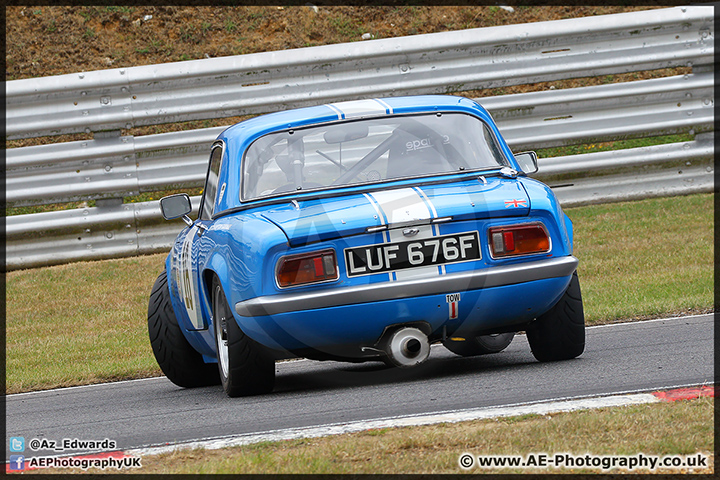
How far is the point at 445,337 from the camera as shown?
212 inches

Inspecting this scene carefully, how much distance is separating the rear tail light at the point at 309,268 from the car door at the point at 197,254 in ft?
3.17

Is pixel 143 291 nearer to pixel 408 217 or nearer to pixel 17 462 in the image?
pixel 408 217

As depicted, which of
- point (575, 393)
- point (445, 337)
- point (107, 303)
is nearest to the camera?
point (575, 393)

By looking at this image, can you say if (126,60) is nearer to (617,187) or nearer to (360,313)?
(617,187)

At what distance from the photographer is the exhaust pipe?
512 centimetres

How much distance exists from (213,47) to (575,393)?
508 inches

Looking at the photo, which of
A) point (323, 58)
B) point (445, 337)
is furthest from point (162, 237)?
point (445, 337)

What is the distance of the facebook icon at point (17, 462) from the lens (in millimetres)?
4221

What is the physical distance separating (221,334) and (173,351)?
1138 millimetres

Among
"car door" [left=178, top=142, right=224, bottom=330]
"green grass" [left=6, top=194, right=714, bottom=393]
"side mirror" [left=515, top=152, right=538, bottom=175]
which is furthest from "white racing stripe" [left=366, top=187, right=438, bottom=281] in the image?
"green grass" [left=6, top=194, right=714, bottom=393]

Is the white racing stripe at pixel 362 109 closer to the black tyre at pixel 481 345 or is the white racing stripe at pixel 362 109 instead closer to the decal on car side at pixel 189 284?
the decal on car side at pixel 189 284

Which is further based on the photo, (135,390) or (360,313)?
(135,390)

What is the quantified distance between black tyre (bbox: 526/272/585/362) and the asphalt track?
9cm

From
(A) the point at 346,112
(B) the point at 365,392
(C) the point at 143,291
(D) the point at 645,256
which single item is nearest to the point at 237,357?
(B) the point at 365,392
